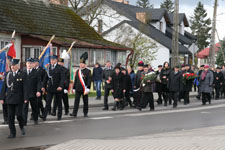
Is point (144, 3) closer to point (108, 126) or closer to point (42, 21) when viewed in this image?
point (42, 21)

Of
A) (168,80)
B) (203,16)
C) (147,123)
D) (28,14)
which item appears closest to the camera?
(147,123)

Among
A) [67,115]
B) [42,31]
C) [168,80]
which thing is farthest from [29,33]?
[67,115]

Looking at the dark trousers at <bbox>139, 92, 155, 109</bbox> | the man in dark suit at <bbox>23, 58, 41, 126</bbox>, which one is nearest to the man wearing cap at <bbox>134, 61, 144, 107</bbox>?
the dark trousers at <bbox>139, 92, 155, 109</bbox>

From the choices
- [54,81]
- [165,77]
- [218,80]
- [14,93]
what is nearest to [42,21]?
[165,77]

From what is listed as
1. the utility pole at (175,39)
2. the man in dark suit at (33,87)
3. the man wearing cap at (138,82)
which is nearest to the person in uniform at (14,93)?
the man in dark suit at (33,87)

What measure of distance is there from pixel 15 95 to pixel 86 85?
4.45 meters

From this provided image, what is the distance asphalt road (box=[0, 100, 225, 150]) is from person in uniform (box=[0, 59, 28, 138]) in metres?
0.48

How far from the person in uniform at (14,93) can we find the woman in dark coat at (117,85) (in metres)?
6.59

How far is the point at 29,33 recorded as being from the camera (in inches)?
963

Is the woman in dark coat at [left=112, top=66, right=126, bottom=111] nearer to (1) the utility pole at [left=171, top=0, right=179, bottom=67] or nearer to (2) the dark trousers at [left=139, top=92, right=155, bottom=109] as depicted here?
(2) the dark trousers at [left=139, top=92, right=155, bottom=109]

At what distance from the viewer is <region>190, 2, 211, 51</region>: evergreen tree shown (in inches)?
4272

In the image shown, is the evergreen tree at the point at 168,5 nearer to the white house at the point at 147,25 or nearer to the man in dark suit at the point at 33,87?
the white house at the point at 147,25

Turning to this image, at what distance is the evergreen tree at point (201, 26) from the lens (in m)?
108

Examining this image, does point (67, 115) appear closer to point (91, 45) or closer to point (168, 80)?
point (168, 80)
